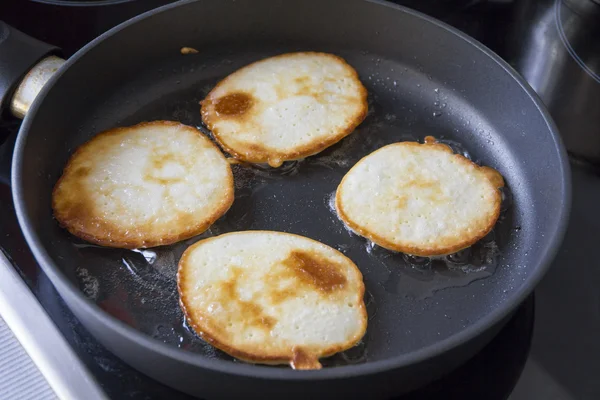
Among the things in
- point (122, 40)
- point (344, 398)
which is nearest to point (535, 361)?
point (344, 398)

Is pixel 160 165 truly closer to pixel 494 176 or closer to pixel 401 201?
pixel 401 201

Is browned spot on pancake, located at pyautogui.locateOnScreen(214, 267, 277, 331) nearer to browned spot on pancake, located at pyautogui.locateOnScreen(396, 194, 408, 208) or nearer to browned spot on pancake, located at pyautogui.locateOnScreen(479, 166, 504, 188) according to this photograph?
browned spot on pancake, located at pyautogui.locateOnScreen(396, 194, 408, 208)

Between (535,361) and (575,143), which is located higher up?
(575,143)

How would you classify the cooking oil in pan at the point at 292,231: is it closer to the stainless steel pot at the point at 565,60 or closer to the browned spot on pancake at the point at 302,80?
the browned spot on pancake at the point at 302,80

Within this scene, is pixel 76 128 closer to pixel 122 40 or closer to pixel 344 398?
pixel 122 40

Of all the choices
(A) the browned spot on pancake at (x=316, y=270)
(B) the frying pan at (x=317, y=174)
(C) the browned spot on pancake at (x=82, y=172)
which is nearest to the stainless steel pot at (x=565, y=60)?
(B) the frying pan at (x=317, y=174)

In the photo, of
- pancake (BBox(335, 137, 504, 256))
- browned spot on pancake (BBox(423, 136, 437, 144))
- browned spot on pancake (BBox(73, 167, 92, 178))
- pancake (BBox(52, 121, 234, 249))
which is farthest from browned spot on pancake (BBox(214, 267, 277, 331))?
browned spot on pancake (BBox(423, 136, 437, 144))
